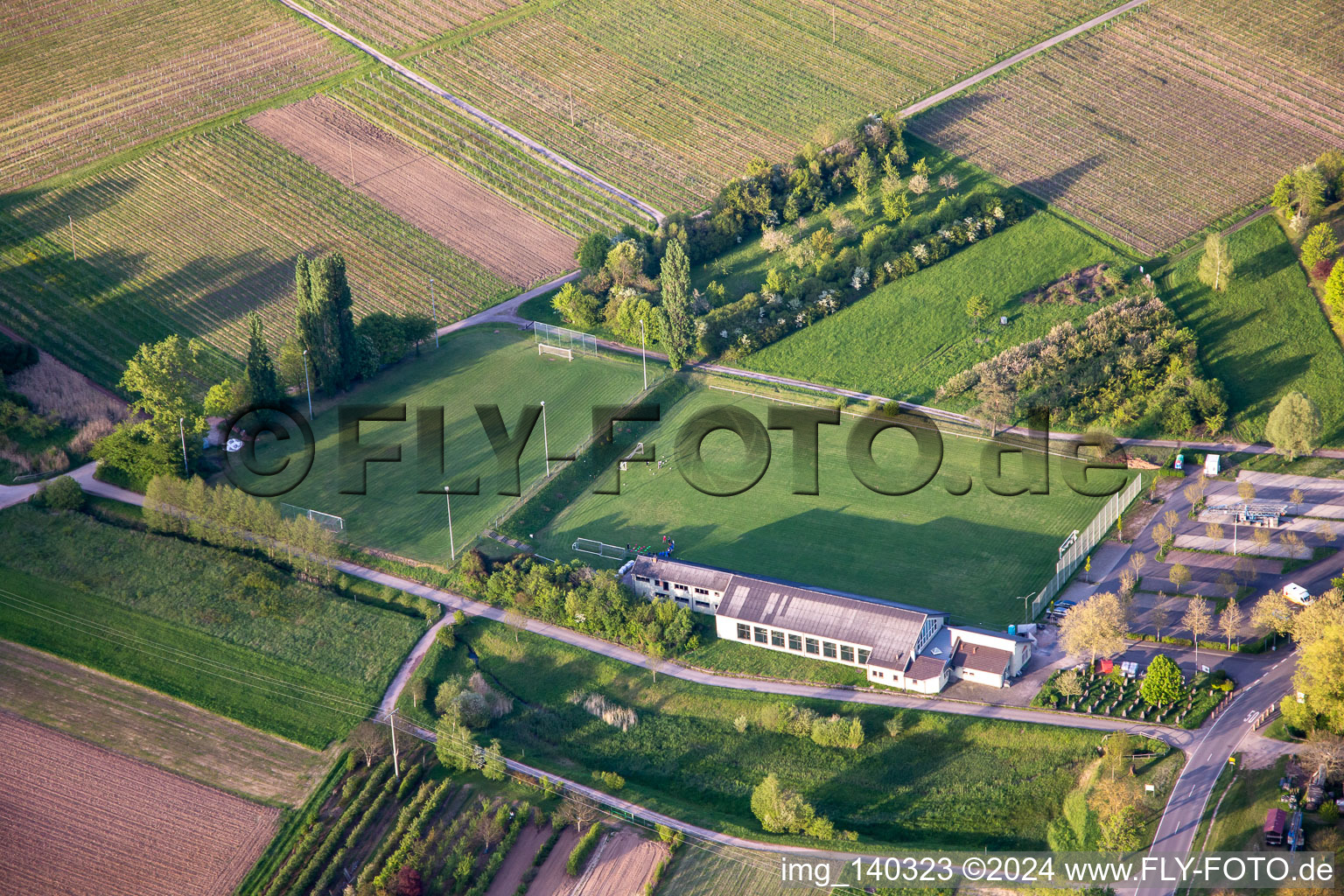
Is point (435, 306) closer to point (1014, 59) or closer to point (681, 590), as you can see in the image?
point (681, 590)

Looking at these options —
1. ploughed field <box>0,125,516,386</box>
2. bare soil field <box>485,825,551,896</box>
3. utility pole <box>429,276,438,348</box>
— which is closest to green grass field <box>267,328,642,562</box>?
utility pole <box>429,276,438,348</box>

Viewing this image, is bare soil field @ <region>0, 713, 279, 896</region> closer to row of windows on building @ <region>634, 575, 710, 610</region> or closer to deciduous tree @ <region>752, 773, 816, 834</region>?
deciduous tree @ <region>752, 773, 816, 834</region>

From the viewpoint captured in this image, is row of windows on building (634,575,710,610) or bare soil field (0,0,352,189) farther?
bare soil field (0,0,352,189)

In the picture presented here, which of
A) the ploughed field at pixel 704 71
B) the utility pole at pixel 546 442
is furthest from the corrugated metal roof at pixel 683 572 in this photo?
the ploughed field at pixel 704 71

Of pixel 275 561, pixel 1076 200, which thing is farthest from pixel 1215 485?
pixel 275 561

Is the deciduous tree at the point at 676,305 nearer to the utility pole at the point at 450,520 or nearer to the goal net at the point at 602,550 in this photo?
the utility pole at the point at 450,520

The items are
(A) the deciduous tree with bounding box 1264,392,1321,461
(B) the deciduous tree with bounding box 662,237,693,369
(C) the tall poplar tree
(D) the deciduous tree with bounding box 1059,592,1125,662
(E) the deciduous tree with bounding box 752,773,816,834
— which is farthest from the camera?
(B) the deciduous tree with bounding box 662,237,693,369

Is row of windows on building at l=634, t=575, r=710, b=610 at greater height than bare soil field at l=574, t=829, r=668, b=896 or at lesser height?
greater

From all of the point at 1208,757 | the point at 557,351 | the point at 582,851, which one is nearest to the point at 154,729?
the point at 582,851
